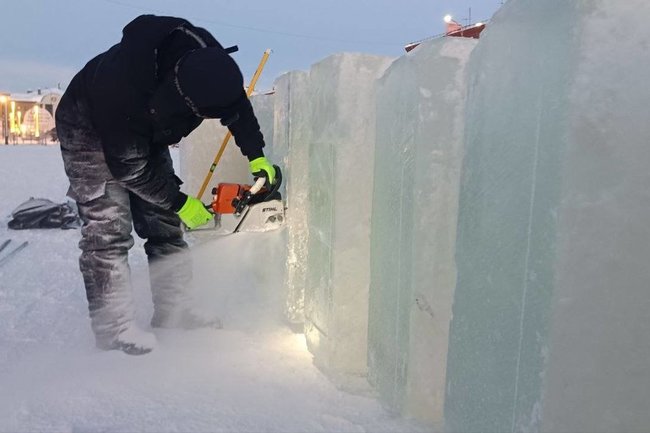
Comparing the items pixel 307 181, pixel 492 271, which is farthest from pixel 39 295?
pixel 492 271

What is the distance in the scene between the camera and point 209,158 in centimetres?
418

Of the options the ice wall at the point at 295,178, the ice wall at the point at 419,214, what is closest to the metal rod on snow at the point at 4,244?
the ice wall at the point at 295,178

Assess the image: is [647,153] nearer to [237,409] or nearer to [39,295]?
[237,409]

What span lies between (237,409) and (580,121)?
1402 millimetres

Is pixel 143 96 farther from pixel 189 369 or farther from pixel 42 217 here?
pixel 42 217

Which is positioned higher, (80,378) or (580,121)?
(580,121)

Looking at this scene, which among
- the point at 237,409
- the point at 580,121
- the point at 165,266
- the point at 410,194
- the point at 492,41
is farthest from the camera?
the point at 165,266

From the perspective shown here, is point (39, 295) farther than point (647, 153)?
Yes

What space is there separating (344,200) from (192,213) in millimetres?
786

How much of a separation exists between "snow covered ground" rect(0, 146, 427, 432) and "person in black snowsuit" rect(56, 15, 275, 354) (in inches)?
8.6

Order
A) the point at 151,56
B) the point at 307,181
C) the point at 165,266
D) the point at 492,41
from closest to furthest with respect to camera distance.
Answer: the point at 492,41 → the point at 151,56 → the point at 307,181 → the point at 165,266

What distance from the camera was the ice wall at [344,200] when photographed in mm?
1944

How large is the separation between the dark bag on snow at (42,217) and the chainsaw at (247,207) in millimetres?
3406

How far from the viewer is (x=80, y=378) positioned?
202 centimetres
